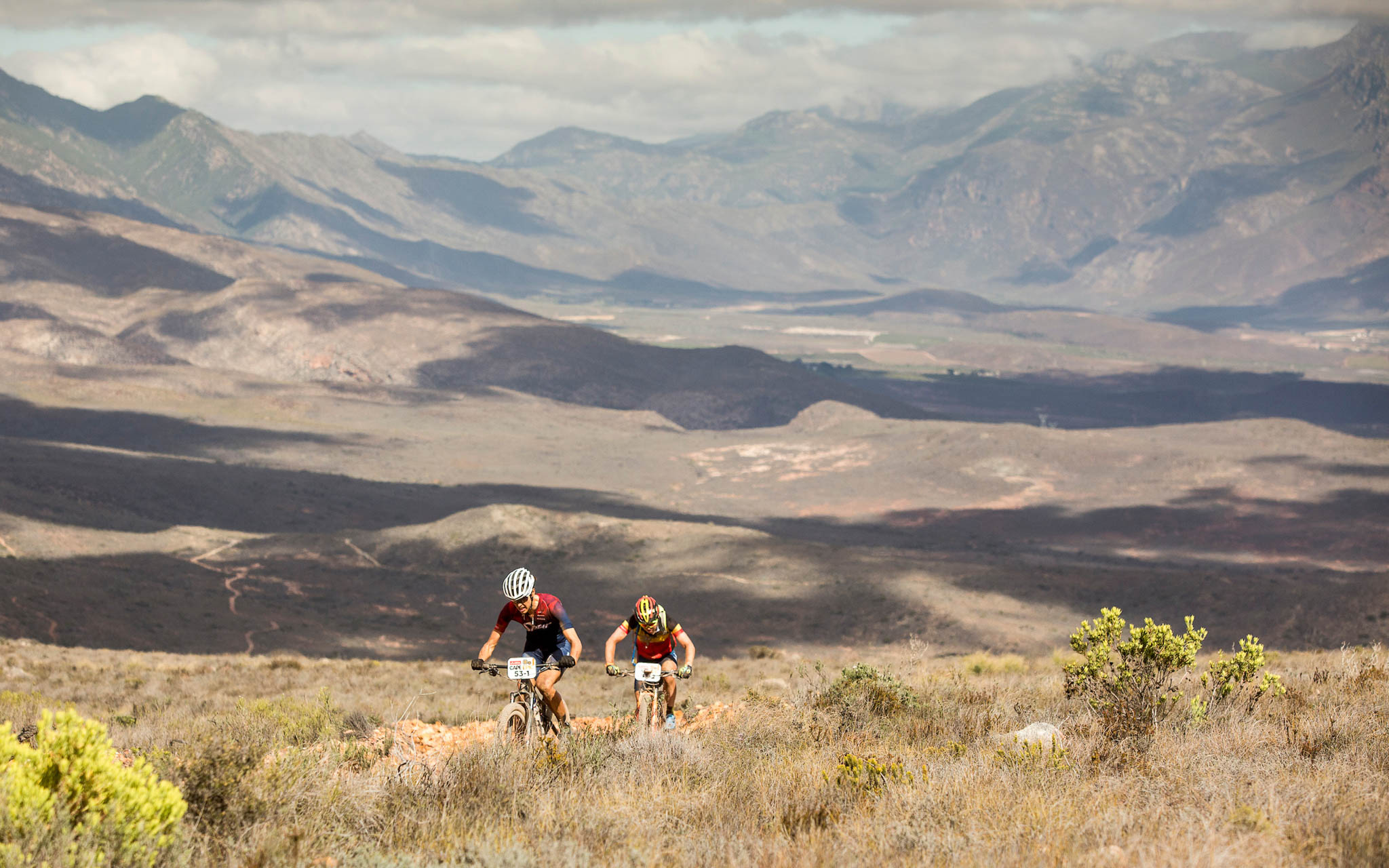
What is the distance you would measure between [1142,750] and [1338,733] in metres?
1.92

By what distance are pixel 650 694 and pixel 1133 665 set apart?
5012 mm

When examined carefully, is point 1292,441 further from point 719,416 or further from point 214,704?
point 214,704

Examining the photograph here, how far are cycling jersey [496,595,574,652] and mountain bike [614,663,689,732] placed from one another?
78 centimetres

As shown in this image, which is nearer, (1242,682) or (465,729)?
(1242,682)

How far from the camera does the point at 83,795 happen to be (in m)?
5.94

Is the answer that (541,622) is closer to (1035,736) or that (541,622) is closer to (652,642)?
A: (652,642)

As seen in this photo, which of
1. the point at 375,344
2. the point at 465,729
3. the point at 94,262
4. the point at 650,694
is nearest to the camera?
the point at 650,694

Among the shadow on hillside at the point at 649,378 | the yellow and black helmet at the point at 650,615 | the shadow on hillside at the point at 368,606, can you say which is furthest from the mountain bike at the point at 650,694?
the shadow on hillside at the point at 649,378

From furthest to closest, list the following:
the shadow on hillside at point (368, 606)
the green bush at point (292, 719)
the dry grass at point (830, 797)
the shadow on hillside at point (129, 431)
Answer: the shadow on hillside at point (129, 431)
the shadow on hillside at point (368, 606)
the green bush at point (292, 719)
the dry grass at point (830, 797)

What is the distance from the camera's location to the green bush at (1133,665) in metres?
11.0

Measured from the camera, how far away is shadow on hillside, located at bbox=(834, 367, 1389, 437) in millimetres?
171250

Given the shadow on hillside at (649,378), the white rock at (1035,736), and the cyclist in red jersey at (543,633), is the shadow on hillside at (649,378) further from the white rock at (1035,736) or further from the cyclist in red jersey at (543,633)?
the white rock at (1035,736)

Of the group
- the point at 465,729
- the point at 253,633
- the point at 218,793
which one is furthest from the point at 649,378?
the point at 218,793

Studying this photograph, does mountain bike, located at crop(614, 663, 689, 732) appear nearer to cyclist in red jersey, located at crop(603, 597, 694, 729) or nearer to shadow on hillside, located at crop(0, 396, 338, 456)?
cyclist in red jersey, located at crop(603, 597, 694, 729)
